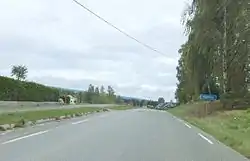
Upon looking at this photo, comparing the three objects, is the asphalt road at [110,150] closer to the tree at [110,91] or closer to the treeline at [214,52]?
the treeline at [214,52]

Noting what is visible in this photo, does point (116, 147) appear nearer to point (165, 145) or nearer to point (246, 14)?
point (165, 145)

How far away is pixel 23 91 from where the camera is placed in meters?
51.4

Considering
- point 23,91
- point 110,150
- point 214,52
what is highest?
point 214,52

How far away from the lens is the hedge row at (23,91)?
153ft

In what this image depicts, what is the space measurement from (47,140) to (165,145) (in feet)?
13.7

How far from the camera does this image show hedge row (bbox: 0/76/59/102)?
153ft

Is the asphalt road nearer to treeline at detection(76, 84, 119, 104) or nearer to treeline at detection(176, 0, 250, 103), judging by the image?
treeline at detection(176, 0, 250, 103)

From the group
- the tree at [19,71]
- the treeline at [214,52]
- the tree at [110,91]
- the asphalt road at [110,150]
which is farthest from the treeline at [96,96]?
the asphalt road at [110,150]

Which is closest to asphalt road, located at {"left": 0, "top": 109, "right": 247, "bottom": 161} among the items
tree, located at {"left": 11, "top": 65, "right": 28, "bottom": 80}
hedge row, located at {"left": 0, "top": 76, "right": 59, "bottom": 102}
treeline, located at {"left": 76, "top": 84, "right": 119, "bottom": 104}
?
hedge row, located at {"left": 0, "top": 76, "right": 59, "bottom": 102}

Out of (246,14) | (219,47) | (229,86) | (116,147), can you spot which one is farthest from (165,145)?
(229,86)

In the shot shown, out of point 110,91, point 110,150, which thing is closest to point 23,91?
point 110,150

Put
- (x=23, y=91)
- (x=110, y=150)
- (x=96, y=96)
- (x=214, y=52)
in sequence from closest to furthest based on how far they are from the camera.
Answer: (x=110, y=150) < (x=214, y=52) < (x=23, y=91) < (x=96, y=96)

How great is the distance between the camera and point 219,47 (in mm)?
39344

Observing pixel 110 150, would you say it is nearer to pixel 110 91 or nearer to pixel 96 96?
pixel 96 96
